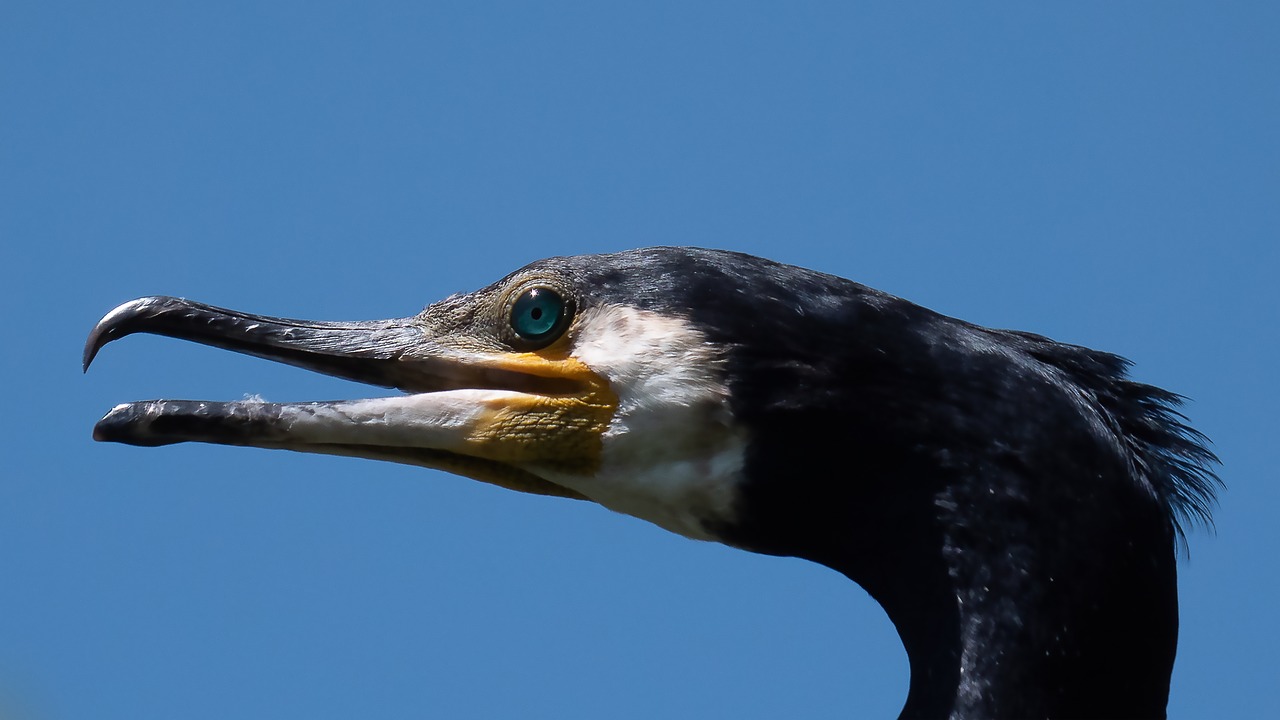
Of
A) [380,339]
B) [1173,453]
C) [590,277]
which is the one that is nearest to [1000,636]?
[1173,453]

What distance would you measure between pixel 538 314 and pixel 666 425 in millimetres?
699

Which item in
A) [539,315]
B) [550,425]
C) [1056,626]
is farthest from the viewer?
[539,315]

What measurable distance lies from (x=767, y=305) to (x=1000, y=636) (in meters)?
1.37

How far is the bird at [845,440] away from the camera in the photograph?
6285 mm

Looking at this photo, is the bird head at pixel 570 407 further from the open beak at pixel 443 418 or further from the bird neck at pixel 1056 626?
the bird neck at pixel 1056 626

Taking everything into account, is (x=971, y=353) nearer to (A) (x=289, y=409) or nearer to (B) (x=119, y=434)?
(A) (x=289, y=409)

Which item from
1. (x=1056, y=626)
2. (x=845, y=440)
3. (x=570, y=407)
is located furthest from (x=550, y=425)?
(x=1056, y=626)

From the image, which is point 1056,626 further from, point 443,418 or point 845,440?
point 443,418

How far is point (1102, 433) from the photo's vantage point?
6469 mm

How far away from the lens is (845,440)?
6.61 m

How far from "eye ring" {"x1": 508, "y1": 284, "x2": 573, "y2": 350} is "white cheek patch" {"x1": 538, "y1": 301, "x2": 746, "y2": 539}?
17 centimetres

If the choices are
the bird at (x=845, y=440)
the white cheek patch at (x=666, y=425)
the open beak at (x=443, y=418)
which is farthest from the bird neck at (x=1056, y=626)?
the open beak at (x=443, y=418)

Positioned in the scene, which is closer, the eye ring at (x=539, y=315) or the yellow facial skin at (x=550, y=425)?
the yellow facial skin at (x=550, y=425)

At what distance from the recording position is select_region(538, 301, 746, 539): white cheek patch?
6.67m
